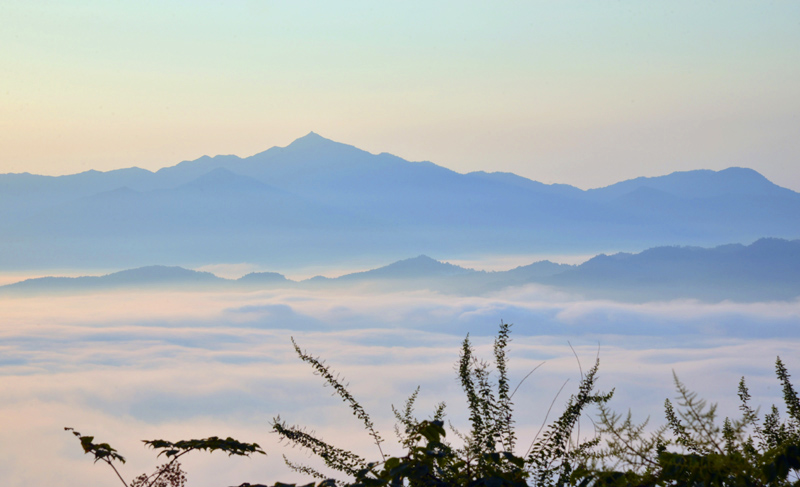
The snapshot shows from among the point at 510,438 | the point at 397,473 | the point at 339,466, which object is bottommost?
the point at 339,466

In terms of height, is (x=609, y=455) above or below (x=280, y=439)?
above

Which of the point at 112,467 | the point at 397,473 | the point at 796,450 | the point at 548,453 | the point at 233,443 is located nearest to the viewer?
the point at 796,450

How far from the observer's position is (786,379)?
309 inches

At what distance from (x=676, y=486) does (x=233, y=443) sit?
7.94 ft

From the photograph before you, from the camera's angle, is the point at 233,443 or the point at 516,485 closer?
the point at 516,485

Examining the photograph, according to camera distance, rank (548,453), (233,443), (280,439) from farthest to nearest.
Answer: (280,439) → (548,453) → (233,443)

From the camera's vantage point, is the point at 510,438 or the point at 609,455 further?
the point at 510,438

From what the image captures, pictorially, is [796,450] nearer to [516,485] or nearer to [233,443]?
[516,485]

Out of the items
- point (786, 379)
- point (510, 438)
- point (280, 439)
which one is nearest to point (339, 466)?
point (280, 439)

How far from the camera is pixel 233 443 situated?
3754 millimetres

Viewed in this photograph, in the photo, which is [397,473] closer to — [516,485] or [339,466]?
[516,485]

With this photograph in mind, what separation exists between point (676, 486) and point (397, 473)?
1410 millimetres

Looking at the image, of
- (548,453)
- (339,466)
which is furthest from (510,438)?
(339,466)

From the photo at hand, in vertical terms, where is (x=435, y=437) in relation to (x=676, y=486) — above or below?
above
